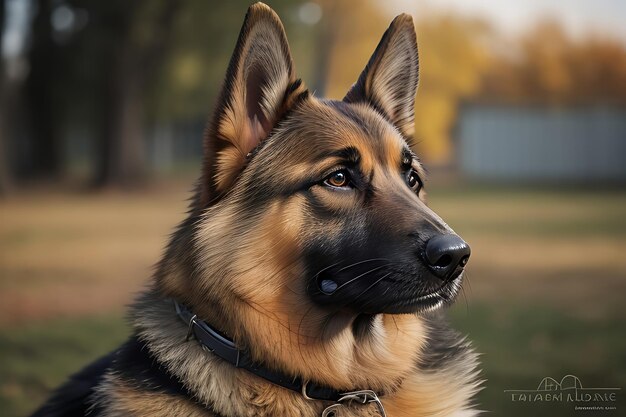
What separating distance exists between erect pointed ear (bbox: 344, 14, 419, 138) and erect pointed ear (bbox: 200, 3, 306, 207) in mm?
382

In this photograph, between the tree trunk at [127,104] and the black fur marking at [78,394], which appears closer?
the black fur marking at [78,394]

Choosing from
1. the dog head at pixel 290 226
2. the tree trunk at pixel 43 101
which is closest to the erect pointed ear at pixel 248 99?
the dog head at pixel 290 226

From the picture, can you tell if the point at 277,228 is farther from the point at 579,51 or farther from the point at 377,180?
the point at 579,51

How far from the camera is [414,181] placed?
2936mm

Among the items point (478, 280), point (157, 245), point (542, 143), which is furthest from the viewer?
point (542, 143)

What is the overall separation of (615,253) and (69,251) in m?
6.34

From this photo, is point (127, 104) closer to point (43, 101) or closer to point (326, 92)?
point (43, 101)

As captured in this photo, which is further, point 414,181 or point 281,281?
point 414,181

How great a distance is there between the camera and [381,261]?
247 cm

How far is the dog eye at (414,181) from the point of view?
9.47ft

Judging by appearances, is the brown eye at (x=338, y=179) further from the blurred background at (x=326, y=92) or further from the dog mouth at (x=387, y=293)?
the blurred background at (x=326, y=92)

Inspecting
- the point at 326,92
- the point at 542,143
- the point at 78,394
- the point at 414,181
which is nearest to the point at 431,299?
the point at 414,181

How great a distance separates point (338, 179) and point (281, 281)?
1.50 feet

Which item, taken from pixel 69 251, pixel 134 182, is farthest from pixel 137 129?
pixel 69 251
